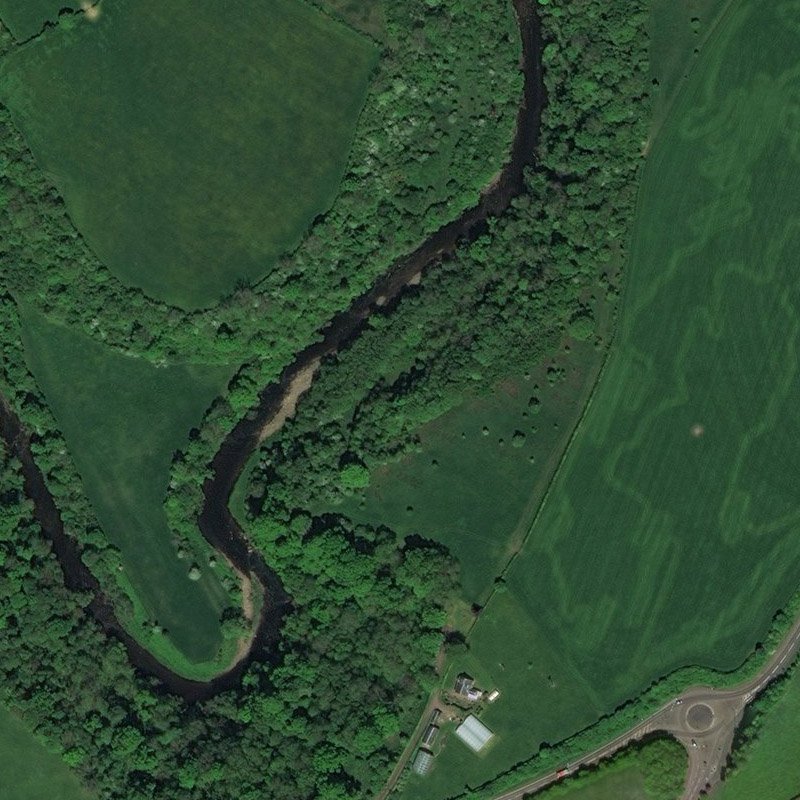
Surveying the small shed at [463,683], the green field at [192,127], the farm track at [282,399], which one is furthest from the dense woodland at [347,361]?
the small shed at [463,683]

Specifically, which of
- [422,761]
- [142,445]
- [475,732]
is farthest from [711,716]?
[142,445]

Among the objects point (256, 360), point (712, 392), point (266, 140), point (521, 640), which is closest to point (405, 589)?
point (521, 640)

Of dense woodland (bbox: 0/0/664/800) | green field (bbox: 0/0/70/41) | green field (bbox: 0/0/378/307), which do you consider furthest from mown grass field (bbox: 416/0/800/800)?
green field (bbox: 0/0/70/41)

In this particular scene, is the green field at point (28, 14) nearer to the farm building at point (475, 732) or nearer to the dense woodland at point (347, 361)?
the dense woodland at point (347, 361)

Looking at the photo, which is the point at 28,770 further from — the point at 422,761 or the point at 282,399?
the point at 282,399

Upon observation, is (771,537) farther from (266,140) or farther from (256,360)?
(266,140)

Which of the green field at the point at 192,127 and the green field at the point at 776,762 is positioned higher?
the green field at the point at 192,127
